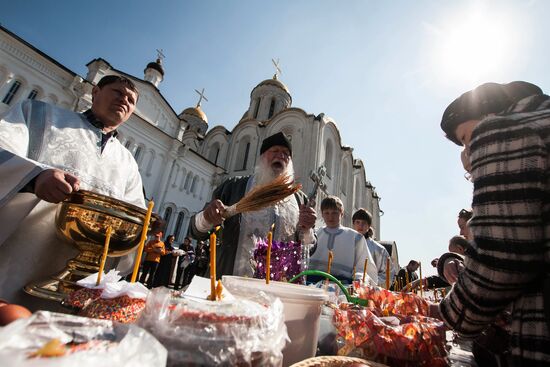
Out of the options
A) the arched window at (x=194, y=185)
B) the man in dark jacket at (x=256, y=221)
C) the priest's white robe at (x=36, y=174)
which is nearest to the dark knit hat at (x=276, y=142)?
the man in dark jacket at (x=256, y=221)

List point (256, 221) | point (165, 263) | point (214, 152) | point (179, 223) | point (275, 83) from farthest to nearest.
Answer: point (275, 83)
point (214, 152)
point (179, 223)
point (165, 263)
point (256, 221)

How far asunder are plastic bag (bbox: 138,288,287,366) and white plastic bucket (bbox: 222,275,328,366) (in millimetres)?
266

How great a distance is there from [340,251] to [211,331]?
3.47 metres

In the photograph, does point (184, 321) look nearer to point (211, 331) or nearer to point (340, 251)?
point (211, 331)

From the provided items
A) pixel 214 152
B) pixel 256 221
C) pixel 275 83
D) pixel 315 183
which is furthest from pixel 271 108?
pixel 256 221

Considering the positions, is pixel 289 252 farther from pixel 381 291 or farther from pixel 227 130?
pixel 227 130

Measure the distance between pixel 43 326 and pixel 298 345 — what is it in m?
0.78

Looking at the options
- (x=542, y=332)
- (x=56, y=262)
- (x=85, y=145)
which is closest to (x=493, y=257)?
(x=542, y=332)

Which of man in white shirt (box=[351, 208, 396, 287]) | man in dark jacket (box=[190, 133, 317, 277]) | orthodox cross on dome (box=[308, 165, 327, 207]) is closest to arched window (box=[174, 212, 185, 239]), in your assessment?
orthodox cross on dome (box=[308, 165, 327, 207])

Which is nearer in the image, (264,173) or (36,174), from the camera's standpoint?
(36,174)

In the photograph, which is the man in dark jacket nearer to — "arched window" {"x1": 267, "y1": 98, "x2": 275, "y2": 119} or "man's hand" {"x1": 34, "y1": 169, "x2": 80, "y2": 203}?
"man's hand" {"x1": 34, "y1": 169, "x2": 80, "y2": 203}

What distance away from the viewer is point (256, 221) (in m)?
2.65

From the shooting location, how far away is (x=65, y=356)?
37 cm

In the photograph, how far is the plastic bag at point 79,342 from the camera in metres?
0.36
